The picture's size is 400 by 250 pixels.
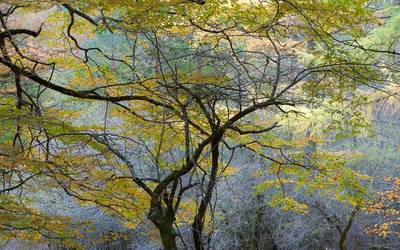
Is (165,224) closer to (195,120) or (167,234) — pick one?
(167,234)

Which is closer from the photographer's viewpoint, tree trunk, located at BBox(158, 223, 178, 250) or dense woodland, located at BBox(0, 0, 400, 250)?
dense woodland, located at BBox(0, 0, 400, 250)

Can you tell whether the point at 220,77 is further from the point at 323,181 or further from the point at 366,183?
the point at 366,183

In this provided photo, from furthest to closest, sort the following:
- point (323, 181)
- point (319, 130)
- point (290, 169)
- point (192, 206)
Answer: point (319, 130) < point (192, 206) < point (323, 181) < point (290, 169)

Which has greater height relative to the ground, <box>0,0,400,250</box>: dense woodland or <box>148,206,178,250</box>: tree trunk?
<box>0,0,400,250</box>: dense woodland

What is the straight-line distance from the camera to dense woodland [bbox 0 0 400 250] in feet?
12.1

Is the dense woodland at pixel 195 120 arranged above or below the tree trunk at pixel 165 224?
above

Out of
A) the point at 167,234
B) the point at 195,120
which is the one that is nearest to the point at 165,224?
the point at 167,234

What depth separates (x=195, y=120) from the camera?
17.1 ft

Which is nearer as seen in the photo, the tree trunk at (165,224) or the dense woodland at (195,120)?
the dense woodland at (195,120)

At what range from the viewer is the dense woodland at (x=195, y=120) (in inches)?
145

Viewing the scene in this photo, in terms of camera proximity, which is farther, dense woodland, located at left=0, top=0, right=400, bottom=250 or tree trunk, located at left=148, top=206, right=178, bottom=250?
tree trunk, located at left=148, top=206, right=178, bottom=250

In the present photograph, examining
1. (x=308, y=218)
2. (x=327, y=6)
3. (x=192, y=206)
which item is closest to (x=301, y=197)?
(x=308, y=218)

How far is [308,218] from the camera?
34.0 feet

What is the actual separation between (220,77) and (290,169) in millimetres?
2066
